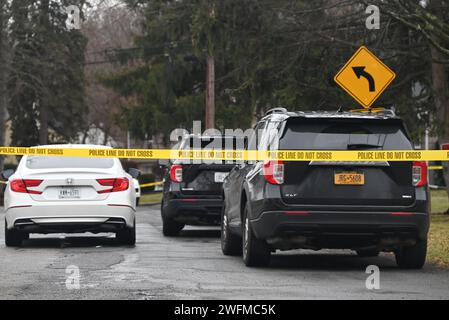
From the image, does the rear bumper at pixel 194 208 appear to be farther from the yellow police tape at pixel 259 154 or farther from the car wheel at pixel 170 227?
the yellow police tape at pixel 259 154

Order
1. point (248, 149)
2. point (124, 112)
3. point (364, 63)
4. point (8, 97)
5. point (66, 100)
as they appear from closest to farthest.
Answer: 1. point (248, 149)
2. point (364, 63)
3. point (124, 112)
4. point (8, 97)
5. point (66, 100)

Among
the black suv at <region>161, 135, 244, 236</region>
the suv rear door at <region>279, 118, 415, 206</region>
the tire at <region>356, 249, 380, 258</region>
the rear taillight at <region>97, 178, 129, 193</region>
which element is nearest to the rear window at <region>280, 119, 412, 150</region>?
the suv rear door at <region>279, 118, 415, 206</region>

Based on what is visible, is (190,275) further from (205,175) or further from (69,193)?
(205,175)

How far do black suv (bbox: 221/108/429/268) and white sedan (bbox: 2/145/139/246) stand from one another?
382 centimetres

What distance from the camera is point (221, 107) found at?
44031 millimetres

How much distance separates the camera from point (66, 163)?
16.3 metres

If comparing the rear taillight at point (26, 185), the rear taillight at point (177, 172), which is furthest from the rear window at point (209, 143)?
the rear taillight at point (26, 185)

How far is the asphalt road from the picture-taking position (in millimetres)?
10188

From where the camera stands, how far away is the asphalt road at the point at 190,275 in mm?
10188

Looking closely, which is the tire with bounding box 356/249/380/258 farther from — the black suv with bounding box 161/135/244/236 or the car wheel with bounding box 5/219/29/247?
the car wheel with bounding box 5/219/29/247

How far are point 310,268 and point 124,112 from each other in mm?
36480

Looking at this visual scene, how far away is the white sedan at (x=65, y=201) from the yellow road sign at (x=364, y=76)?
4.72m

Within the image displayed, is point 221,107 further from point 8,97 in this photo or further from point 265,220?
point 265,220
